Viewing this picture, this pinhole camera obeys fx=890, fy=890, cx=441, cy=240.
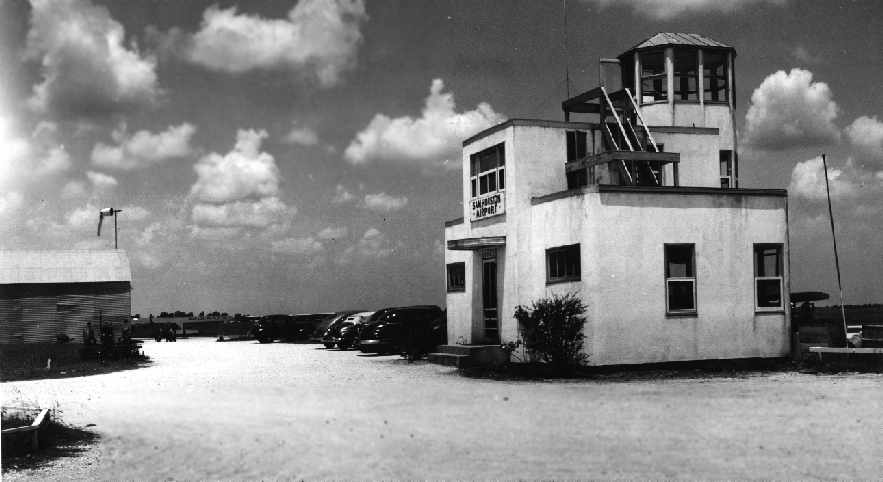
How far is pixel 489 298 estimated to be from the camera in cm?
2500

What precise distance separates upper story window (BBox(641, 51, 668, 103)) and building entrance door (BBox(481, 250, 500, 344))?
27.3 feet

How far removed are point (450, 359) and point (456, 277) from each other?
393 centimetres

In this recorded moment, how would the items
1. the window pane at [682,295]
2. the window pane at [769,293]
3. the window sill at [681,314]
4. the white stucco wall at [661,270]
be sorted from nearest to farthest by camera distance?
the white stucco wall at [661,270] < the window sill at [681,314] < the window pane at [682,295] < the window pane at [769,293]

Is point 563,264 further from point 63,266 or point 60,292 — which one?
point 63,266

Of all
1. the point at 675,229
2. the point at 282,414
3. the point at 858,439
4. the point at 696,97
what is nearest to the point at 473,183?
the point at 675,229

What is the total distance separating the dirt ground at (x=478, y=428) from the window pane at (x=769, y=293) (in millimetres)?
3079

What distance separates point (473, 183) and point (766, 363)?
934 centimetres

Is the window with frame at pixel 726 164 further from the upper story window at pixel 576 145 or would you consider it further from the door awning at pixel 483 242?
the door awning at pixel 483 242

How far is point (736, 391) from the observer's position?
599 inches

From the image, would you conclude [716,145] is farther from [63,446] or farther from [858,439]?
[63,446]

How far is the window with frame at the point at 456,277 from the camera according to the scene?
26.4 m

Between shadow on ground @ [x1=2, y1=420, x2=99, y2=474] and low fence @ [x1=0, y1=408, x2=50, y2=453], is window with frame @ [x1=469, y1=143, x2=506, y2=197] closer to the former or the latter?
shadow on ground @ [x1=2, y1=420, x2=99, y2=474]

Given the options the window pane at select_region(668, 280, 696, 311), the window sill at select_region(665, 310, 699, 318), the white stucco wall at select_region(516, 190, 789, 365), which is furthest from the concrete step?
the window pane at select_region(668, 280, 696, 311)

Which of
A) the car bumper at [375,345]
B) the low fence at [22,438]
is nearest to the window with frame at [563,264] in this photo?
→ the car bumper at [375,345]
